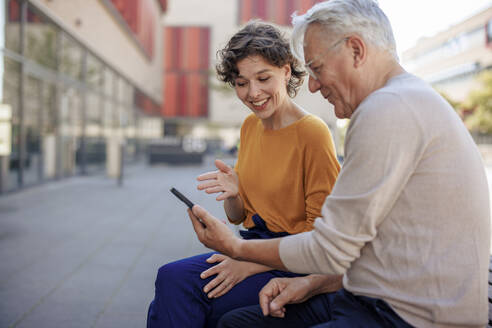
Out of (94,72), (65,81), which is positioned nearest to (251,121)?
(65,81)

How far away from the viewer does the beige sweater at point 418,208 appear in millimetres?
1018

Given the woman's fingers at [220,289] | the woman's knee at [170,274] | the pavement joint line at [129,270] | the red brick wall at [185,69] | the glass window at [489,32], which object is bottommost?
the pavement joint line at [129,270]

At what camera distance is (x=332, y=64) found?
1.23m

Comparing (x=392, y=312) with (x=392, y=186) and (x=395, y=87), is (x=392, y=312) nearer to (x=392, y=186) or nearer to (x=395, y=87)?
(x=392, y=186)

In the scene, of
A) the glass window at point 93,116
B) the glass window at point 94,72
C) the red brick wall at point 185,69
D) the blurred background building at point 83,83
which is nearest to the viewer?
the blurred background building at point 83,83

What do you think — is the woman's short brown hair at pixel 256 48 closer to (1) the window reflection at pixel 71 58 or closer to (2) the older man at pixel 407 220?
(2) the older man at pixel 407 220

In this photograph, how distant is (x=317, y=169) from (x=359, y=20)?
0.63 m

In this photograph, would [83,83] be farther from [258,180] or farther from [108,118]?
[258,180]

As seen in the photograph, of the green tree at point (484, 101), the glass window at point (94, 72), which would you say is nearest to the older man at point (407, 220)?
the glass window at point (94, 72)

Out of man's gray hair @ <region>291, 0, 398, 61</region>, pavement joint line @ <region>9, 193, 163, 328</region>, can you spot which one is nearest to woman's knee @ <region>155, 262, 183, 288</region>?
man's gray hair @ <region>291, 0, 398, 61</region>

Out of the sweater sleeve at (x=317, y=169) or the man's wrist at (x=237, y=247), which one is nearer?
the man's wrist at (x=237, y=247)

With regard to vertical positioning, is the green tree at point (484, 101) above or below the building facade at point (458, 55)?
below

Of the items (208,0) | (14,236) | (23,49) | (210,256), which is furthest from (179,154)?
(208,0)

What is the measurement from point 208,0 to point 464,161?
35852mm
